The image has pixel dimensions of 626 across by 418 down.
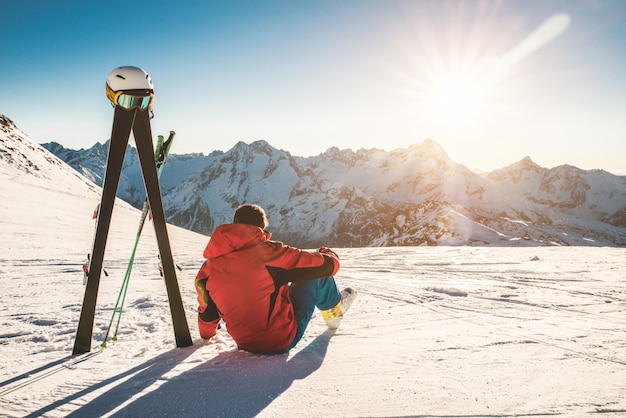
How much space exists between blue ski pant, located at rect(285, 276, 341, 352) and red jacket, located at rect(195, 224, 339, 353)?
149 millimetres

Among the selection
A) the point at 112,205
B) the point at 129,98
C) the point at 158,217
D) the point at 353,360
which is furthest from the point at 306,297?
the point at 129,98

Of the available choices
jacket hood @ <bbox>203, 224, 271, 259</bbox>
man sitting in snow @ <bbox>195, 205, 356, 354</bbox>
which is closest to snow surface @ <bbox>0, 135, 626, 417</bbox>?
man sitting in snow @ <bbox>195, 205, 356, 354</bbox>

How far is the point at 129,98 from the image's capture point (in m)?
3.29

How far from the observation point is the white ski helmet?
10.6 feet

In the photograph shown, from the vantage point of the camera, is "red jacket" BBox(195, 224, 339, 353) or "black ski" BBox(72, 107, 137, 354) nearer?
"red jacket" BBox(195, 224, 339, 353)

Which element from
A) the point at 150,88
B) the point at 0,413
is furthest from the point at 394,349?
the point at 150,88

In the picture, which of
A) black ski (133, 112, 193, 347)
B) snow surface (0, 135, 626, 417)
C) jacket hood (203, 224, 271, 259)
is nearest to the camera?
snow surface (0, 135, 626, 417)

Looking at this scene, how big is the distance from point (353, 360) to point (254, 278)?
1148mm

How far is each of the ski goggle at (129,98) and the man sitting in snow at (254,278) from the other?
139 cm

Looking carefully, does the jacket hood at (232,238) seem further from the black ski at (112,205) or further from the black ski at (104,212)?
the black ski at (104,212)

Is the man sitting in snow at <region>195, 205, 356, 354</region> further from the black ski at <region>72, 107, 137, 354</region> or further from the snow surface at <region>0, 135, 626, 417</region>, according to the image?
the black ski at <region>72, 107, 137, 354</region>

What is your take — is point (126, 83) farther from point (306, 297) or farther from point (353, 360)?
point (353, 360)

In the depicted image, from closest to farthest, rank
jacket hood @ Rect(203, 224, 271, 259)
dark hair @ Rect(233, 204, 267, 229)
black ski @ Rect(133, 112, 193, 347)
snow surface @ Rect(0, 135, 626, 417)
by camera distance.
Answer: snow surface @ Rect(0, 135, 626, 417) < jacket hood @ Rect(203, 224, 271, 259) < dark hair @ Rect(233, 204, 267, 229) < black ski @ Rect(133, 112, 193, 347)

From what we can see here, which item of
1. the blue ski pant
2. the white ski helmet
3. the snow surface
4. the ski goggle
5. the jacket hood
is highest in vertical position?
the white ski helmet
